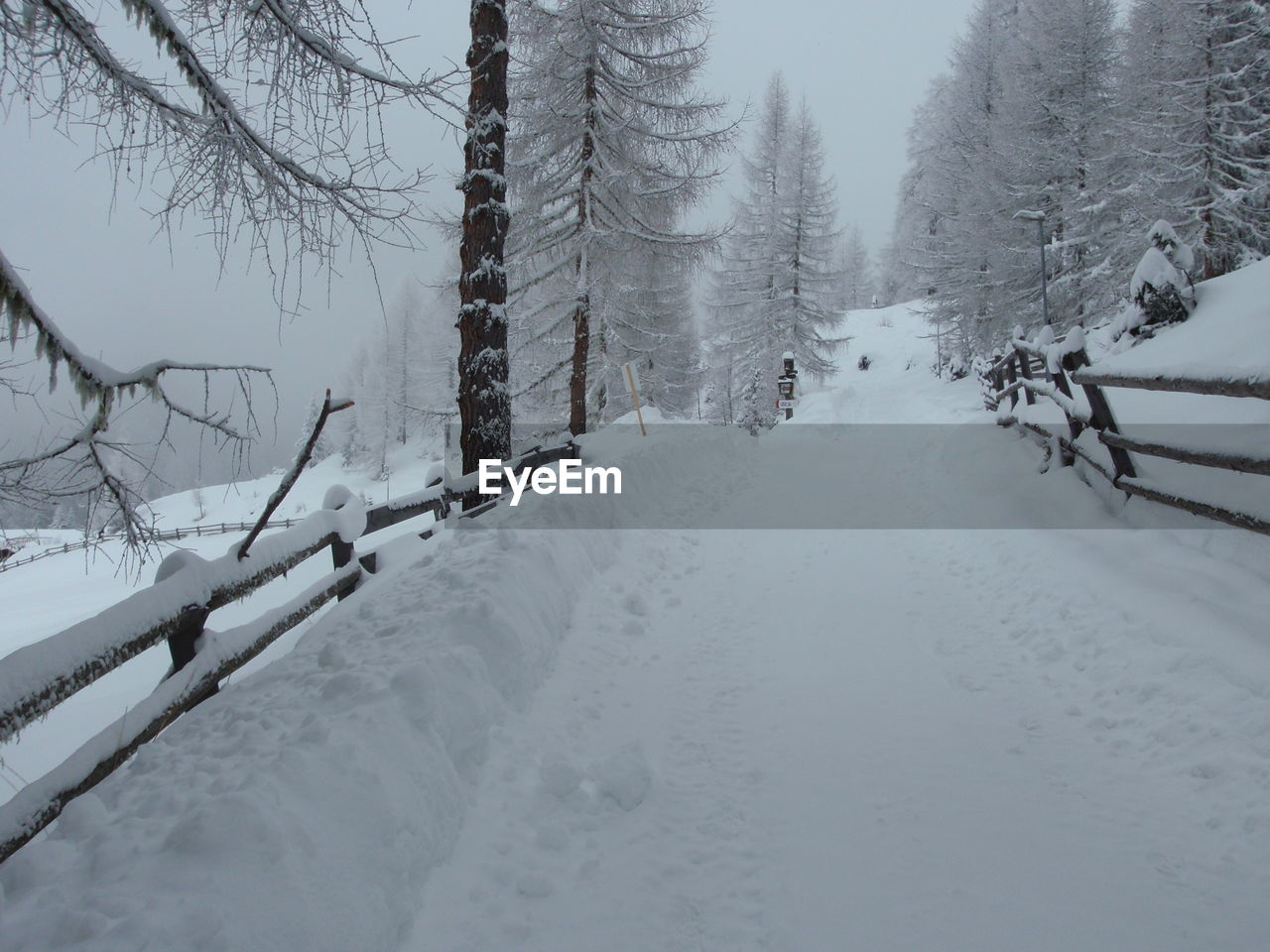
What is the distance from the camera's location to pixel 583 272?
41.6ft

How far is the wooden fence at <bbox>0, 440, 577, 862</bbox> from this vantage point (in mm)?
2104

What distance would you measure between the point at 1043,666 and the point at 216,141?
234 inches

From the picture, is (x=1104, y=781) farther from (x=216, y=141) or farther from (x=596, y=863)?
(x=216, y=141)

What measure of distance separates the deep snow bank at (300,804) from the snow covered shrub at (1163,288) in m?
7.08

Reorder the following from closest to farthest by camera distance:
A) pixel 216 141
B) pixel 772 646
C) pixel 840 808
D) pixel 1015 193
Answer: pixel 840 808
pixel 216 141
pixel 772 646
pixel 1015 193

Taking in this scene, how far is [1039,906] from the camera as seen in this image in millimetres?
2328

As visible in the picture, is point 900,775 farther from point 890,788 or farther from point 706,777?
point 706,777

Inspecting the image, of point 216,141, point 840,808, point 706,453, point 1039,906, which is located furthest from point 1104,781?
point 706,453

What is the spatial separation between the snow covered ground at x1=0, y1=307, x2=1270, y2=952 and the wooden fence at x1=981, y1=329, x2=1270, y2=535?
36cm

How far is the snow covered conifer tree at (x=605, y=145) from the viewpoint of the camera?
11.6 metres

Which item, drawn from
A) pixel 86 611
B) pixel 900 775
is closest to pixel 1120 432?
pixel 900 775

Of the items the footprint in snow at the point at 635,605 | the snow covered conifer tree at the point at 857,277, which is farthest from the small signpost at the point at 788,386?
the snow covered conifer tree at the point at 857,277
